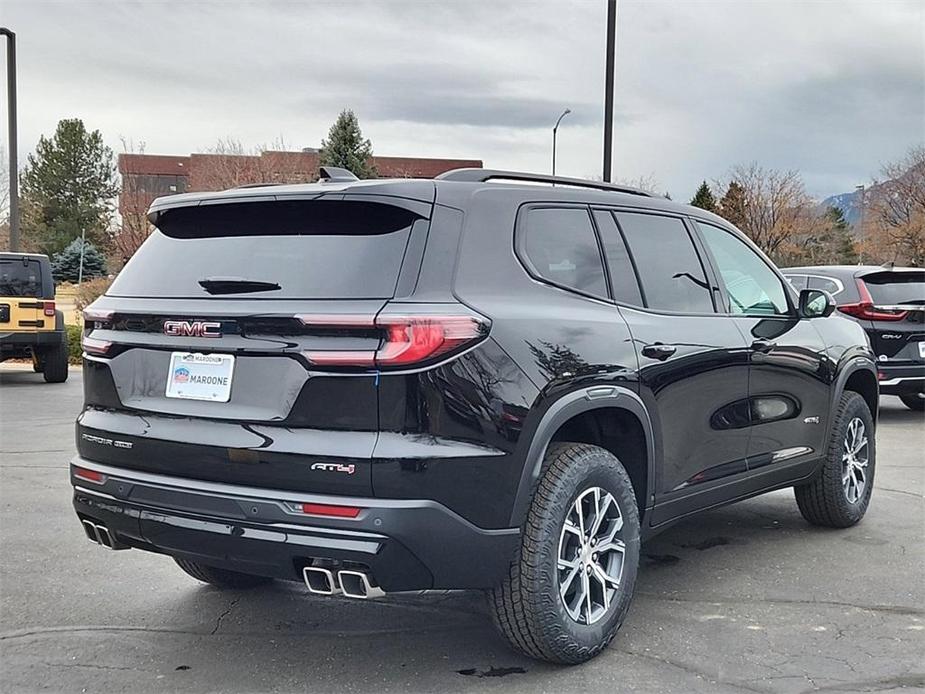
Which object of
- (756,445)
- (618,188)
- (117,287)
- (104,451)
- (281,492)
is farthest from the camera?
(756,445)

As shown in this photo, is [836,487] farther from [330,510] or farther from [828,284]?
[828,284]

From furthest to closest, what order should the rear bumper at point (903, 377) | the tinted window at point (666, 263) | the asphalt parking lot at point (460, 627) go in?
the rear bumper at point (903, 377)
the tinted window at point (666, 263)
the asphalt parking lot at point (460, 627)

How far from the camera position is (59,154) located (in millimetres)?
65500

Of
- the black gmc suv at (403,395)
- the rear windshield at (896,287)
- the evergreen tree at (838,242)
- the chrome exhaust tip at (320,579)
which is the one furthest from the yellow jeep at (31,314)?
the evergreen tree at (838,242)

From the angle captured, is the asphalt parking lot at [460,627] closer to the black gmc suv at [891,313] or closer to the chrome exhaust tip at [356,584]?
the chrome exhaust tip at [356,584]

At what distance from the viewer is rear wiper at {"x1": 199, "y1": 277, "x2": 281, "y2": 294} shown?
343cm

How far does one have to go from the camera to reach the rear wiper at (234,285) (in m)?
3.43

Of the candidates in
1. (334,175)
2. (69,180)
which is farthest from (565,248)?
(69,180)

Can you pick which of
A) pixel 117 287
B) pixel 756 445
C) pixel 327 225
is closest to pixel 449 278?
pixel 327 225

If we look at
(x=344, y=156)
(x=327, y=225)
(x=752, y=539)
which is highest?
(x=344, y=156)

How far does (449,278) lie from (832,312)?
10.1ft

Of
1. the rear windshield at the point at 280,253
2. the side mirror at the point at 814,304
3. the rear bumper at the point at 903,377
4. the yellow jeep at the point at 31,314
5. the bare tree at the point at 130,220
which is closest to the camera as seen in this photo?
the rear windshield at the point at 280,253

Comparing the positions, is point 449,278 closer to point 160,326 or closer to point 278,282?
point 278,282

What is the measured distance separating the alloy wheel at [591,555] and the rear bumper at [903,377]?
7.26 m
